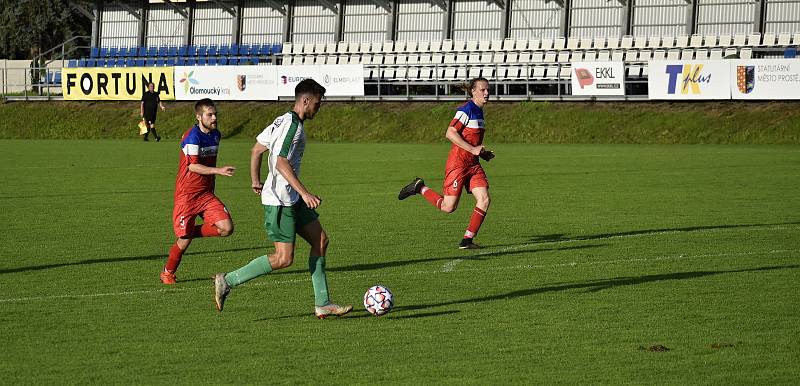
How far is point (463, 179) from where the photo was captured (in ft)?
45.2

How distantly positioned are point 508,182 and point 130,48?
3951 cm

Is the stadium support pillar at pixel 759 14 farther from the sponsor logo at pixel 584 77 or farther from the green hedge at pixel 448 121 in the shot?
the sponsor logo at pixel 584 77

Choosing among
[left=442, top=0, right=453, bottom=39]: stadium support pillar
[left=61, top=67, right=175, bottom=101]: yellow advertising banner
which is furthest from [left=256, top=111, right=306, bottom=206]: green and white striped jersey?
[left=442, top=0, right=453, bottom=39]: stadium support pillar

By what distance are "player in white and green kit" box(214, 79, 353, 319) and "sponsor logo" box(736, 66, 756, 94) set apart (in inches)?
1122

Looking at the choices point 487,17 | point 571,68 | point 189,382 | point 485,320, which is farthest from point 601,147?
point 189,382

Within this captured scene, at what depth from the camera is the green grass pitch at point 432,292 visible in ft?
24.3

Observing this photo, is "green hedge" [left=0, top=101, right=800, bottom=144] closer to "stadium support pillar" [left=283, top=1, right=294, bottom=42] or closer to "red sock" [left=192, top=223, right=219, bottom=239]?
"stadium support pillar" [left=283, top=1, right=294, bottom=42]

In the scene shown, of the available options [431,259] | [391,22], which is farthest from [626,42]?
[431,259]

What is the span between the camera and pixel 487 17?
53250 mm

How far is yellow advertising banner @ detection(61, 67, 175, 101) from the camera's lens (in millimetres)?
45438

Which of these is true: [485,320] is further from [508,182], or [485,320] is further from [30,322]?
[508,182]

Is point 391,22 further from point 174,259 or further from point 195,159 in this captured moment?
point 174,259

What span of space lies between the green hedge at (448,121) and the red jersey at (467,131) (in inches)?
915

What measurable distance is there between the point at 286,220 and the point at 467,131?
16.9ft
